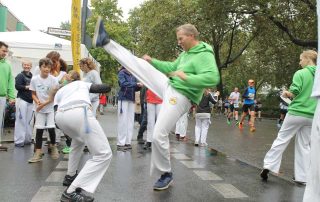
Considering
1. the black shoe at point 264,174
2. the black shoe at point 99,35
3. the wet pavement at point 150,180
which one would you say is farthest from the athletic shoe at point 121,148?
the black shoe at point 99,35

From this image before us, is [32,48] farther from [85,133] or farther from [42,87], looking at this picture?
[85,133]

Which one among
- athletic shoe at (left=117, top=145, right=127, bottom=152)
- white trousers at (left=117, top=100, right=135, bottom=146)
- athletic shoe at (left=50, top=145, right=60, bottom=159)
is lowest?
athletic shoe at (left=117, top=145, right=127, bottom=152)

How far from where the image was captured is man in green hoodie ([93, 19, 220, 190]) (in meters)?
5.77

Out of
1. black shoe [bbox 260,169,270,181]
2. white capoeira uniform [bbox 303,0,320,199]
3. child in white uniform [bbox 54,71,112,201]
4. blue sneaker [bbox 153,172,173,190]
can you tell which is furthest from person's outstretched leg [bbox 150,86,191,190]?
white capoeira uniform [bbox 303,0,320,199]

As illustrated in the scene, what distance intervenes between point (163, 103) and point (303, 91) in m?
2.06

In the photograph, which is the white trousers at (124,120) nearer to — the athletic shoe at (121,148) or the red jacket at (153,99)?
the athletic shoe at (121,148)

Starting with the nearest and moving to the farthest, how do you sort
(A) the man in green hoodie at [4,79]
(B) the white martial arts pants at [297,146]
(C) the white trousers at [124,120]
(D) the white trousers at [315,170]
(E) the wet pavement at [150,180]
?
(D) the white trousers at [315,170], (E) the wet pavement at [150,180], (B) the white martial arts pants at [297,146], (A) the man in green hoodie at [4,79], (C) the white trousers at [124,120]

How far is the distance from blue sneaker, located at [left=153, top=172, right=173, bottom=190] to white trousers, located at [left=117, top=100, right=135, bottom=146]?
13.5 ft

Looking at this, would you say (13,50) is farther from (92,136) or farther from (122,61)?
(92,136)

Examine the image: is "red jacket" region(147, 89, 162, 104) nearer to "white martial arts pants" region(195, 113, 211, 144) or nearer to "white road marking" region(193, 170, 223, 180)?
"white martial arts pants" region(195, 113, 211, 144)

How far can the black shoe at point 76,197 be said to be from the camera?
16.3 feet

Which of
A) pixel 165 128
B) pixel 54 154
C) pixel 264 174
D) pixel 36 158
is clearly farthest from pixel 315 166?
pixel 54 154

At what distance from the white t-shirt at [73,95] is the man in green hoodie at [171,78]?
1.90 ft

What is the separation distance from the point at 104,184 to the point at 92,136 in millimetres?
1363
